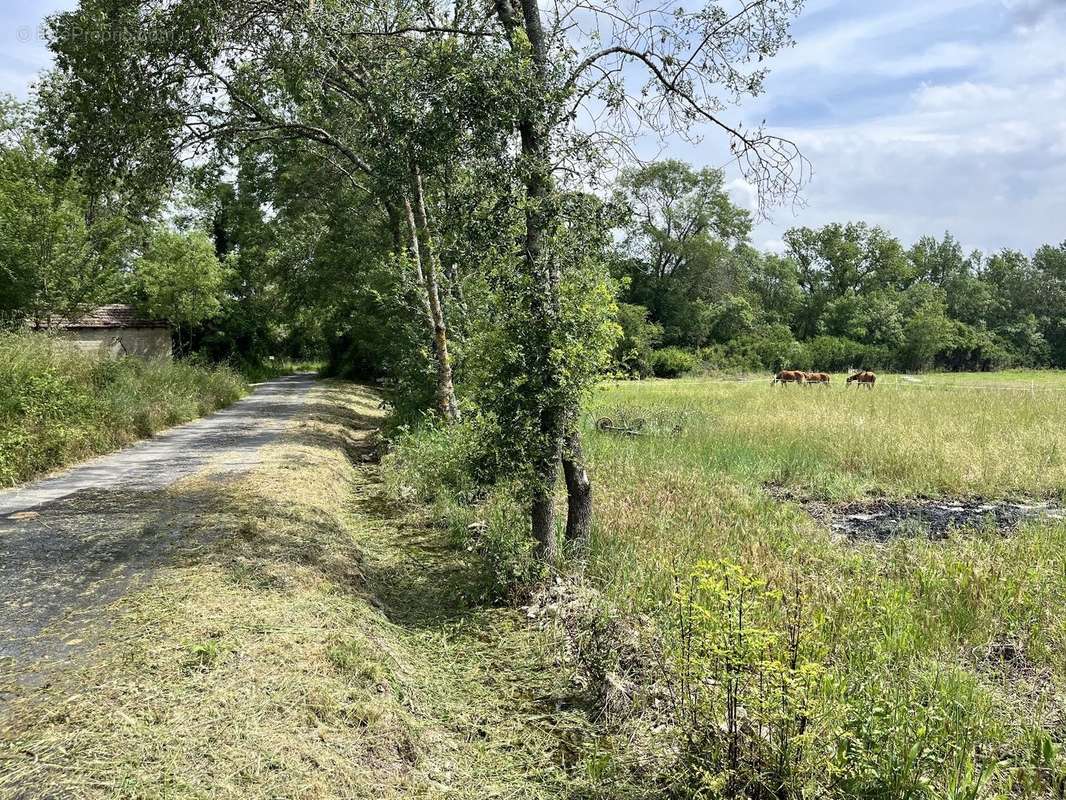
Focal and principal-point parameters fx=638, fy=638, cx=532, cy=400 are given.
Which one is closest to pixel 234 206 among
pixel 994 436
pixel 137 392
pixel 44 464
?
pixel 137 392

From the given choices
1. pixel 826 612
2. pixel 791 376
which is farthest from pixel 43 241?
pixel 791 376

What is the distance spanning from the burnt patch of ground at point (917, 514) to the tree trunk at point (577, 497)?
3.31m

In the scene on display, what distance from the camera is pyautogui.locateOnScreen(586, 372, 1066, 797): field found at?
3.00 metres

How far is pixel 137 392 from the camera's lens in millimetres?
13812

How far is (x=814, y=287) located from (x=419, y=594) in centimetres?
7307

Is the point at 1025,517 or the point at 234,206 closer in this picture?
the point at 1025,517

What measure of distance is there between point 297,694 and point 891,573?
16.3 feet

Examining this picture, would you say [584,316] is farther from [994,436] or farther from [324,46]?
[994,436]

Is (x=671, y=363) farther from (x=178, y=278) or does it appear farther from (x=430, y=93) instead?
(x=430, y=93)

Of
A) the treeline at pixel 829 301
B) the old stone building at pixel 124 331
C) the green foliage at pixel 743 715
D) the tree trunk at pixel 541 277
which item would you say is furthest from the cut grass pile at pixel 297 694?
the treeline at pixel 829 301

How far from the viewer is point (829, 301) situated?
64188 millimetres

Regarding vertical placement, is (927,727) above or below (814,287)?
below

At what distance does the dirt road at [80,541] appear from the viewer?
4.13m

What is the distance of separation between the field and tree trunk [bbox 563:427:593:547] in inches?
8.5
